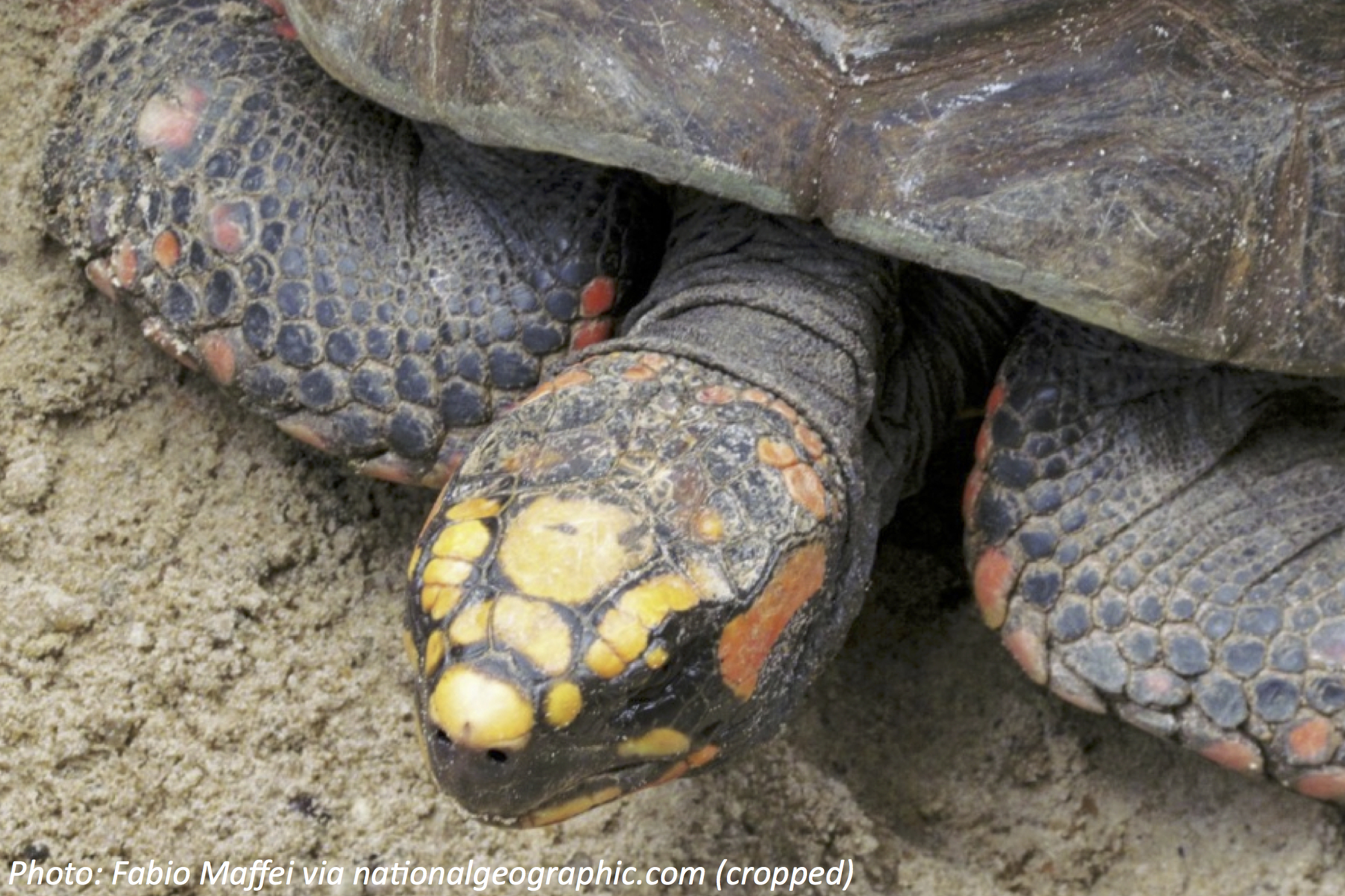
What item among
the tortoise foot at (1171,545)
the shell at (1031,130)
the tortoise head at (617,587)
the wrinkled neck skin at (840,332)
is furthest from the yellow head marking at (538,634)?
the tortoise foot at (1171,545)

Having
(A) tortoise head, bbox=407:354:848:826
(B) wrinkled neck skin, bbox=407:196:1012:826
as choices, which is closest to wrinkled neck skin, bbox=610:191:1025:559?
(B) wrinkled neck skin, bbox=407:196:1012:826

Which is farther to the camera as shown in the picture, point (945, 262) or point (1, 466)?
point (1, 466)

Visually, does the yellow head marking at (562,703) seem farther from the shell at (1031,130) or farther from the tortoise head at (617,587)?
the shell at (1031,130)

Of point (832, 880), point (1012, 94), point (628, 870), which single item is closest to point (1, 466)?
point (628, 870)

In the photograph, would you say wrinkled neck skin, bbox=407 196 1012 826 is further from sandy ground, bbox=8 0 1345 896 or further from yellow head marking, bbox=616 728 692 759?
sandy ground, bbox=8 0 1345 896

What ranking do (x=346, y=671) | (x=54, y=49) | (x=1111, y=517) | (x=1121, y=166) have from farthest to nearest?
(x=54, y=49)
(x=346, y=671)
(x=1111, y=517)
(x=1121, y=166)

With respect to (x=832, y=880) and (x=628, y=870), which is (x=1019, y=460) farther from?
(x=628, y=870)

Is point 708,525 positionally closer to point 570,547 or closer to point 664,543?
point 664,543
